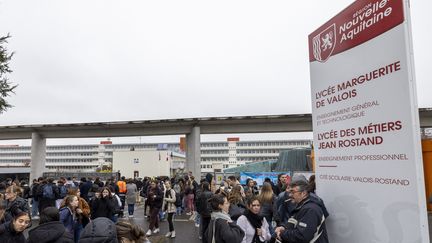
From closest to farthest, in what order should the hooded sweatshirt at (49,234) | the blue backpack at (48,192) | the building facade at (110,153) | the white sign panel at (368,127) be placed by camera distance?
the white sign panel at (368,127) < the hooded sweatshirt at (49,234) < the blue backpack at (48,192) < the building facade at (110,153)

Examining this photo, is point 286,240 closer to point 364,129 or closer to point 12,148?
point 364,129

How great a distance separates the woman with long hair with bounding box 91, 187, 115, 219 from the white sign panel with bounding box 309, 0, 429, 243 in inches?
228

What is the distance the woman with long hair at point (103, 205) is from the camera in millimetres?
7672

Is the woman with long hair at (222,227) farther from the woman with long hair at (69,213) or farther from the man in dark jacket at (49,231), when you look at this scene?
the woman with long hair at (69,213)

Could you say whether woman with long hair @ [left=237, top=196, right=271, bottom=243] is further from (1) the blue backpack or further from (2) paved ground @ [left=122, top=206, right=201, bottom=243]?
(1) the blue backpack

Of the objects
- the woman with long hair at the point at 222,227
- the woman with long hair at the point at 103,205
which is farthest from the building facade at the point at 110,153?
the woman with long hair at the point at 222,227

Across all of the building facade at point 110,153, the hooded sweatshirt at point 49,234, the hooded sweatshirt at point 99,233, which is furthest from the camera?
the building facade at point 110,153

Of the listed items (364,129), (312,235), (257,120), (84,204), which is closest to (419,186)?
(364,129)

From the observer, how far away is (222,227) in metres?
3.75

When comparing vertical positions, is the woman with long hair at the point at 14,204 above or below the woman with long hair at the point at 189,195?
above

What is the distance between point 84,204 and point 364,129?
595cm

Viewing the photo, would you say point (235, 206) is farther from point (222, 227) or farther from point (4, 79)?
Answer: point (4, 79)

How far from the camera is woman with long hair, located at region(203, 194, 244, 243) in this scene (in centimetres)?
368

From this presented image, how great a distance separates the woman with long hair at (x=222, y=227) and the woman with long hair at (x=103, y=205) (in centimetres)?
460
